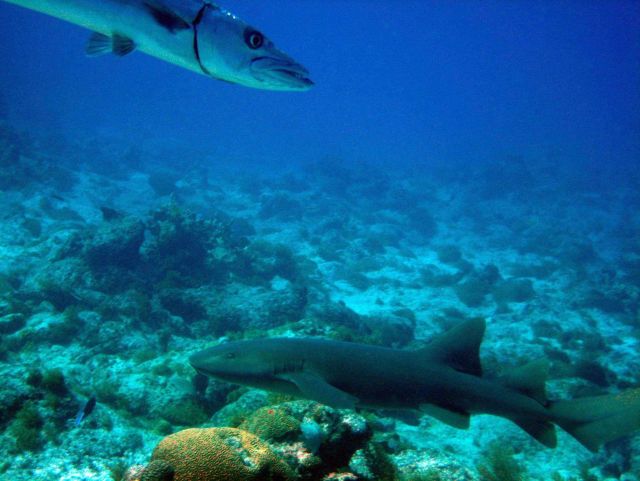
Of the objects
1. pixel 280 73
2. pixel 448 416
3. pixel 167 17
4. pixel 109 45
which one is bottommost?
pixel 448 416

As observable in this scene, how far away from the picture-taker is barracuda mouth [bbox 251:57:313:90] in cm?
192

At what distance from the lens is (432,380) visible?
3494 millimetres

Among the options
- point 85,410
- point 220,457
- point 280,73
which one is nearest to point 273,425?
point 220,457

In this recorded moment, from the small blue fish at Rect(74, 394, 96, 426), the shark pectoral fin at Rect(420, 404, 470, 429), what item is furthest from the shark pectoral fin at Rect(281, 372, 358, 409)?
the small blue fish at Rect(74, 394, 96, 426)

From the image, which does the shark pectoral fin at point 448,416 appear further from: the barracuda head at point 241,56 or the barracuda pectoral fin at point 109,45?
the barracuda pectoral fin at point 109,45

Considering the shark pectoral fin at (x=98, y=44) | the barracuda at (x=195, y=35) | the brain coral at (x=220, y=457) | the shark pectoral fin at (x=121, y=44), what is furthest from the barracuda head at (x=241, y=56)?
the brain coral at (x=220, y=457)

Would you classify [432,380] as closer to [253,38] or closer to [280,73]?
[280,73]

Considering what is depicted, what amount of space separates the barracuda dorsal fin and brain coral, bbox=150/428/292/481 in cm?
286

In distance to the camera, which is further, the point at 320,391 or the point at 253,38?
the point at 320,391

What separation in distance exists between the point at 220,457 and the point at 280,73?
272 cm

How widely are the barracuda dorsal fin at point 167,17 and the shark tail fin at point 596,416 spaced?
4629 millimetres

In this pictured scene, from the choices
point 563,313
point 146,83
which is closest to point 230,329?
point 563,313

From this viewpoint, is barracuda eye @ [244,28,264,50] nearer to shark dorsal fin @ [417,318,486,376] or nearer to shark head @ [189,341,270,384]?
shark head @ [189,341,270,384]

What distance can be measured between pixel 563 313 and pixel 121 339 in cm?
1660
